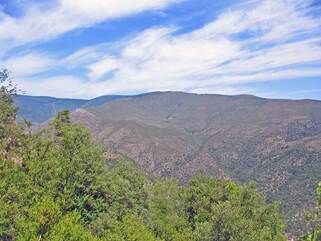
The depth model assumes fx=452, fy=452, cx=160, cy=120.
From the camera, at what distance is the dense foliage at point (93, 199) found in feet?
179

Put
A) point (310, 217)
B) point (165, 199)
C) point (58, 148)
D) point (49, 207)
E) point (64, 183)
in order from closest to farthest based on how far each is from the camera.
Answer: 1. point (310, 217)
2. point (49, 207)
3. point (64, 183)
4. point (58, 148)
5. point (165, 199)

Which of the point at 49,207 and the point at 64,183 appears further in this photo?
the point at 64,183

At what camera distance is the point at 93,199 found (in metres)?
79.9

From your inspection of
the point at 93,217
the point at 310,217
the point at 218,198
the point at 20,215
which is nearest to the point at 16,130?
the point at 93,217

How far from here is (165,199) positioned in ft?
309

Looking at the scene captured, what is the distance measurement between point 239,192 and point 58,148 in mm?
39728

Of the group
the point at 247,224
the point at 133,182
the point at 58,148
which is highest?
the point at 58,148

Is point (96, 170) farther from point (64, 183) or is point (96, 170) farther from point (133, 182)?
point (133, 182)

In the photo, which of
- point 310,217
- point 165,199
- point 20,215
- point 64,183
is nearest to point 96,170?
point 64,183

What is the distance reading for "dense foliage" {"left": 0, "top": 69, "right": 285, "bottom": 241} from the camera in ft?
179

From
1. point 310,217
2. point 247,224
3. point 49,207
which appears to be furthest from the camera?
point 247,224

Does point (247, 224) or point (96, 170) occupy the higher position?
point (96, 170)

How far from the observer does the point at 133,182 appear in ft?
309

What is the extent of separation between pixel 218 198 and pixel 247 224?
11.6 metres
